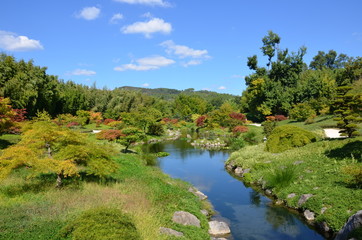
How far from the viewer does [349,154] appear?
1537 centimetres

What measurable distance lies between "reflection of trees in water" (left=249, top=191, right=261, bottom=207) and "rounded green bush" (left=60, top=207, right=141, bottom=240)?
903 cm

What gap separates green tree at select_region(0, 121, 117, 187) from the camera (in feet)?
33.6

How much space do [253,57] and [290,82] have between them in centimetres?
991

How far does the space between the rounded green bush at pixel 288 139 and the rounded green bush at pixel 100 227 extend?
56.6 ft

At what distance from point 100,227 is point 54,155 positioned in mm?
6354

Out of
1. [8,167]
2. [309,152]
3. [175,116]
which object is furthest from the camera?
[175,116]

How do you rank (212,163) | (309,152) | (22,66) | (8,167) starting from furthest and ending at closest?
(22,66), (212,163), (309,152), (8,167)

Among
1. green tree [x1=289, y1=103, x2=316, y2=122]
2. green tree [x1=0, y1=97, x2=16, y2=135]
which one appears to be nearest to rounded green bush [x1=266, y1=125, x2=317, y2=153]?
green tree [x1=0, y1=97, x2=16, y2=135]

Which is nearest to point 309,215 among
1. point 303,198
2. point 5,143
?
point 303,198

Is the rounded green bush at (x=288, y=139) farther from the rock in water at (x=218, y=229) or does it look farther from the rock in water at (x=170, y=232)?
the rock in water at (x=170, y=232)

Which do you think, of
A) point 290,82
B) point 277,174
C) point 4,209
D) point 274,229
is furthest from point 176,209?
point 290,82

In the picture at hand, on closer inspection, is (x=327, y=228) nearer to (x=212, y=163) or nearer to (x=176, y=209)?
(x=176, y=209)

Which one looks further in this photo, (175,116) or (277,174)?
(175,116)

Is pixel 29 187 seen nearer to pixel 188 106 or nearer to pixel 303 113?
pixel 303 113
